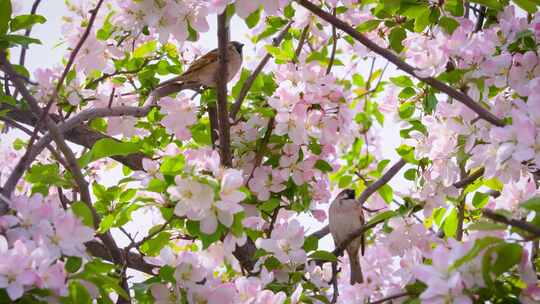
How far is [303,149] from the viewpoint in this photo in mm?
3453

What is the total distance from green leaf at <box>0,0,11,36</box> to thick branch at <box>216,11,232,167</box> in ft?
2.41

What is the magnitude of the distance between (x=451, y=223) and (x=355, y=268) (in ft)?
2.76

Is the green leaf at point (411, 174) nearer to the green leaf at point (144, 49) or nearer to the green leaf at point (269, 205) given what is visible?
the green leaf at point (269, 205)

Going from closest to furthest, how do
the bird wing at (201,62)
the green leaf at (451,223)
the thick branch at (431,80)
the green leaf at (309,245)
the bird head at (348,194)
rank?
the thick branch at (431,80) → the green leaf at (309,245) → the green leaf at (451,223) → the bird wing at (201,62) → the bird head at (348,194)

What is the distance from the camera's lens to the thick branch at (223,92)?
2.37 meters

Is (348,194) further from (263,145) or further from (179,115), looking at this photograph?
(179,115)

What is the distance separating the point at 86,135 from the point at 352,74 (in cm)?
176

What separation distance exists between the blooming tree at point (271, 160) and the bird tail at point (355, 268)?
13 centimetres

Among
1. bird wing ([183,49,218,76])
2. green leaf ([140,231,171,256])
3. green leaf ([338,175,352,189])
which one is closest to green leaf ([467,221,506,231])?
green leaf ([140,231,171,256])

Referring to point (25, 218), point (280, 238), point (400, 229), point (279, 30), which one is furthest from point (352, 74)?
point (25, 218)

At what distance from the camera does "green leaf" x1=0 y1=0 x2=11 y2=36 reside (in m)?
2.51

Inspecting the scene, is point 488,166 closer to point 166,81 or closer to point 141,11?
point 141,11

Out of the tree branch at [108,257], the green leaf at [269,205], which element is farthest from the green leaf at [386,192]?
the tree branch at [108,257]

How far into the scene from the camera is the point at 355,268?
3.88m
